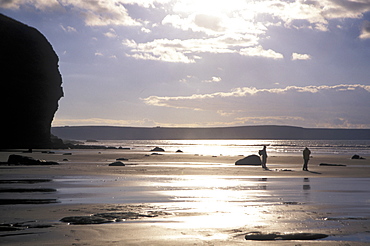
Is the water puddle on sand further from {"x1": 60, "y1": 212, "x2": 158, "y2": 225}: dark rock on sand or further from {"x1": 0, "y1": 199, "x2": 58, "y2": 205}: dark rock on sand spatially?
{"x1": 60, "y1": 212, "x2": 158, "y2": 225}: dark rock on sand

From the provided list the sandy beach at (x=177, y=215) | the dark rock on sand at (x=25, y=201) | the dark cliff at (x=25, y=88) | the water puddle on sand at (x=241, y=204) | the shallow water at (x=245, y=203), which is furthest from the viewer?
the dark cliff at (x=25, y=88)

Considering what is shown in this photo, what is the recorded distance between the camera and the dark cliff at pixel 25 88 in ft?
197

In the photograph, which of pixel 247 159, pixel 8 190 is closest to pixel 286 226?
pixel 8 190

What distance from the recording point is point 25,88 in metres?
62.5

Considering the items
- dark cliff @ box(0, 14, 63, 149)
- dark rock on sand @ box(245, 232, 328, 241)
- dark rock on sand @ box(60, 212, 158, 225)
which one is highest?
dark cliff @ box(0, 14, 63, 149)

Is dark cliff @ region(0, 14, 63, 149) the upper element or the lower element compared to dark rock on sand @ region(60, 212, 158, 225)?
upper

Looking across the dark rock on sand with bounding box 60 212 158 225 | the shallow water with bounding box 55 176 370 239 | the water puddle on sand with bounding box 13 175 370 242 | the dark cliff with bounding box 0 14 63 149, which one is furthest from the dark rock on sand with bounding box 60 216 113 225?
the dark cliff with bounding box 0 14 63 149

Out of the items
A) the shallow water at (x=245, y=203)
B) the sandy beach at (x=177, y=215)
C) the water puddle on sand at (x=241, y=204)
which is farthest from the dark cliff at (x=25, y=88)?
the sandy beach at (x=177, y=215)

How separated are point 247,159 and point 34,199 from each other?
27507mm

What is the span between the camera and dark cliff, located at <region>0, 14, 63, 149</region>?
59.9 meters

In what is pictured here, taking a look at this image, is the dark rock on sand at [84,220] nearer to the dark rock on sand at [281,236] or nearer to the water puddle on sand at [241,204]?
the water puddle on sand at [241,204]

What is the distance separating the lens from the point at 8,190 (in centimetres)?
1688

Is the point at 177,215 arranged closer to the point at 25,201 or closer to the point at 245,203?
the point at 245,203

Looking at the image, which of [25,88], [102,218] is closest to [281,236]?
[102,218]
